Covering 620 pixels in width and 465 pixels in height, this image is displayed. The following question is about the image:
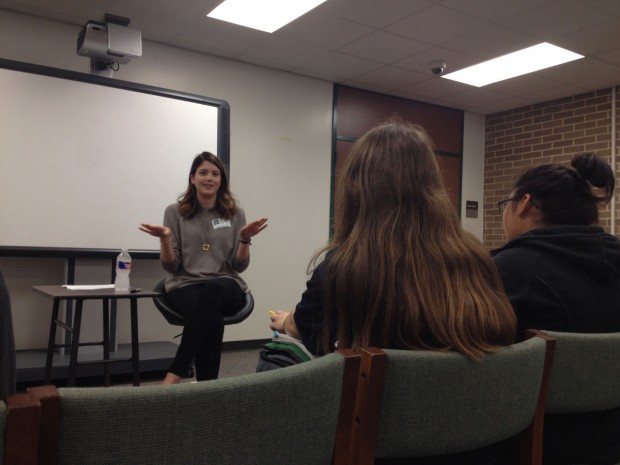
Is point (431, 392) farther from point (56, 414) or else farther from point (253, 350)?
point (253, 350)

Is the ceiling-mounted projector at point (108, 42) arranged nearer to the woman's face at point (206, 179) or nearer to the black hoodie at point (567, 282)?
the woman's face at point (206, 179)

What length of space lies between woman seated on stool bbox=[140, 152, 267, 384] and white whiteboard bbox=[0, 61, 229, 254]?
980mm

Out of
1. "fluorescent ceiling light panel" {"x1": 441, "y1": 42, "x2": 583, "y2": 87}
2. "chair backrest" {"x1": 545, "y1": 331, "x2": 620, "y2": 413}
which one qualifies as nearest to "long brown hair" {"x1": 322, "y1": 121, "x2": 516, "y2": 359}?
"chair backrest" {"x1": 545, "y1": 331, "x2": 620, "y2": 413}

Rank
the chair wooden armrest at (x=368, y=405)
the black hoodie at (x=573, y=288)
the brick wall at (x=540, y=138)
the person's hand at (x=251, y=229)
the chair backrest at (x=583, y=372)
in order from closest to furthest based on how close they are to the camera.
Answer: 1. the chair wooden armrest at (x=368, y=405)
2. the chair backrest at (x=583, y=372)
3. the black hoodie at (x=573, y=288)
4. the person's hand at (x=251, y=229)
5. the brick wall at (x=540, y=138)

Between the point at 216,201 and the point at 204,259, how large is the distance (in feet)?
1.20

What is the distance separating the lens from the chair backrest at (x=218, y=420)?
521mm

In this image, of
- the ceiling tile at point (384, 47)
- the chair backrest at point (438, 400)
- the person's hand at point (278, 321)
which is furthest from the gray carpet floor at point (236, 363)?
the chair backrest at point (438, 400)

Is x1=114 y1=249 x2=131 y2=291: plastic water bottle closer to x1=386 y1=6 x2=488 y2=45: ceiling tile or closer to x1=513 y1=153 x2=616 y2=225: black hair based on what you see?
x1=513 y1=153 x2=616 y2=225: black hair

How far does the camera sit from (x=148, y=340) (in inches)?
158

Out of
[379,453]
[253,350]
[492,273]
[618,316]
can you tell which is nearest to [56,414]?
[379,453]

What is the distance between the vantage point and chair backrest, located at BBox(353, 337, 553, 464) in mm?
745

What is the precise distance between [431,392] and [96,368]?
297cm

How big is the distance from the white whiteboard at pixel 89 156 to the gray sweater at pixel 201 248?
1.03 m

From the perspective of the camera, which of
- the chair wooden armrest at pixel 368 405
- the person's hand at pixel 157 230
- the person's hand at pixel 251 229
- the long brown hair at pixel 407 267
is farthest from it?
the person's hand at pixel 251 229
